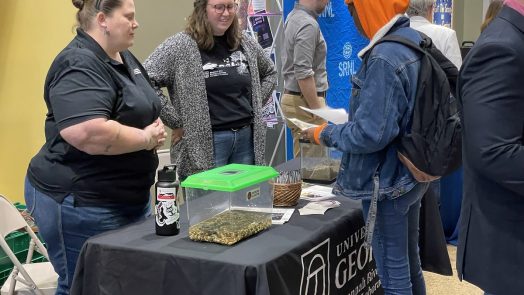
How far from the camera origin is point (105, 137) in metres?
1.81

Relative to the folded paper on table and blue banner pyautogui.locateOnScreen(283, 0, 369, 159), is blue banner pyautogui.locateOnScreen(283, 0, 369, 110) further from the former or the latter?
the folded paper on table

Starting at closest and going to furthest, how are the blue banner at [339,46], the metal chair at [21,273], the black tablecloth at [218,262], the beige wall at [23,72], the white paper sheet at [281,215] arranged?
the black tablecloth at [218,262] < the white paper sheet at [281,215] < the metal chair at [21,273] < the beige wall at [23,72] < the blue banner at [339,46]

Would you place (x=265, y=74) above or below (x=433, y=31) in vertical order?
below

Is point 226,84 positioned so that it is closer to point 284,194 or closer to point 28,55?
point 284,194

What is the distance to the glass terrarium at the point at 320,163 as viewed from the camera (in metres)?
2.55

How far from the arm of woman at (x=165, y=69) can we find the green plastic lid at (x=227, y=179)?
3.19 ft

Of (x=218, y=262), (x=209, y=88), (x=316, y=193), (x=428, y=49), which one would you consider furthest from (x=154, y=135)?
(x=428, y=49)

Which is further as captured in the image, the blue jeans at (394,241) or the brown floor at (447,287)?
the brown floor at (447,287)

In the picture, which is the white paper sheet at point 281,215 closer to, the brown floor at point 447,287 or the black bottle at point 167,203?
the black bottle at point 167,203

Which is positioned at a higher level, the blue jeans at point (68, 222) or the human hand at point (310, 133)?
the human hand at point (310, 133)

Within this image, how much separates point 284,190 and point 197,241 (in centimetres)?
47

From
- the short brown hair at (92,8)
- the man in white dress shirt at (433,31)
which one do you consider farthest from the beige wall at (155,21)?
the short brown hair at (92,8)

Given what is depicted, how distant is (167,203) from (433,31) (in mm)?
1997

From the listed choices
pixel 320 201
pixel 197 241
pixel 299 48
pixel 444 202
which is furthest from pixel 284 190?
pixel 444 202
